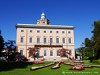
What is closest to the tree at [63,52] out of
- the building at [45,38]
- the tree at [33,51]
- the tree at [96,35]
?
the building at [45,38]

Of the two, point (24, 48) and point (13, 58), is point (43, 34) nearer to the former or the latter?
point (24, 48)

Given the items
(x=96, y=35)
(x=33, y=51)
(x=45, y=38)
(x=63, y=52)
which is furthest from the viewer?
(x=45, y=38)

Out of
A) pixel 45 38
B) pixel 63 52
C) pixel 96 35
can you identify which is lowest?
pixel 63 52

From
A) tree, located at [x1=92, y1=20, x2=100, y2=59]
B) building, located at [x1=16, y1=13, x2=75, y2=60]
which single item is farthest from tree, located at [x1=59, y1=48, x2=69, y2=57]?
tree, located at [x1=92, y1=20, x2=100, y2=59]

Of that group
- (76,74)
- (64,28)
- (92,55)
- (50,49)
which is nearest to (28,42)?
(50,49)

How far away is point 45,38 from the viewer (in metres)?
65.2

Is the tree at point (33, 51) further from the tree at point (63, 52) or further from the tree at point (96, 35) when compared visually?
the tree at point (96, 35)

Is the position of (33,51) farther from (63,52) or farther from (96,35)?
(96,35)

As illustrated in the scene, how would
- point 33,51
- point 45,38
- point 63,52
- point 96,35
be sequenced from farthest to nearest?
1. point 45,38
2. point 63,52
3. point 33,51
4. point 96,35

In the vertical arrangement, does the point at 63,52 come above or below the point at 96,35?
below

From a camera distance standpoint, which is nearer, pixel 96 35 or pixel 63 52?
pixel 96 35

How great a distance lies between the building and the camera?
2517 inches

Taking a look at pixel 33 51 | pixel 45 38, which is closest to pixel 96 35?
pixel 33 51

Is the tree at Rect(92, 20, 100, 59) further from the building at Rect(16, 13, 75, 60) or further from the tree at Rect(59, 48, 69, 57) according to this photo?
the building at Rect(16, 13, 75, 60)
